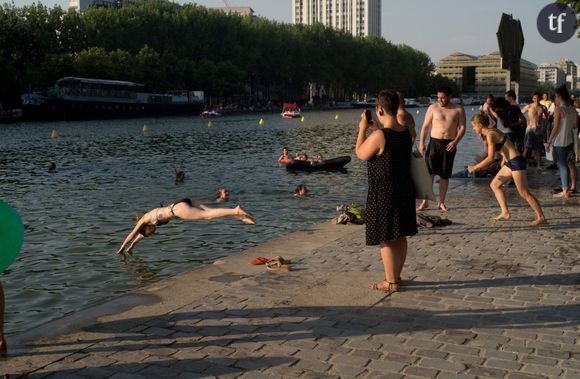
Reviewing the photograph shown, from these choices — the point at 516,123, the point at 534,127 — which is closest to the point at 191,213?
the point at 516,123

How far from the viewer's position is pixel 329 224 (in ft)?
36.8

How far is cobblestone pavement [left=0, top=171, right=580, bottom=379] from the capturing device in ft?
15.9

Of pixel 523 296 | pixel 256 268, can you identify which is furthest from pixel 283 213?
pixel 523 296

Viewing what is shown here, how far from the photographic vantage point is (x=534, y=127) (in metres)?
17.3

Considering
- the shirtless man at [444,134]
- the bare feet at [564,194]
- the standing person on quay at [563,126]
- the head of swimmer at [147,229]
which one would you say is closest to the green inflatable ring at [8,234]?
the head of swimmer at [147,229]

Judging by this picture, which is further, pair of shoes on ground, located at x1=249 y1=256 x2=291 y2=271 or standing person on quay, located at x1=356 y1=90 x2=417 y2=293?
pair of shoes on ground, located at x1=249 y1=256 x2=291 y2=271

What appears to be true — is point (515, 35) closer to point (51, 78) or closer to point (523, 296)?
point (523, 296)

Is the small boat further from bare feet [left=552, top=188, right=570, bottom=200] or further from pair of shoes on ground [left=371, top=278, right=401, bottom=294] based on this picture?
pair of shoes on ground [left=371, top=278, right=401, bottom=294]

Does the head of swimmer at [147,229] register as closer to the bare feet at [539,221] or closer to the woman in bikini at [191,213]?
the woman in bikini at [191,213]

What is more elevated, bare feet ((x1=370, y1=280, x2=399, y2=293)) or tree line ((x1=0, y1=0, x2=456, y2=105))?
tree line ((x1=0, y1=0, x2=456, y2=105))

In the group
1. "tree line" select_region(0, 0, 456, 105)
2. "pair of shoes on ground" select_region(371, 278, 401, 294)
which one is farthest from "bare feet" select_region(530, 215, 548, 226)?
"tree line" select_region(0, 0, 456, 105)

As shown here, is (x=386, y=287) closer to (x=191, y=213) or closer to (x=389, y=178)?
(x=389, y=178)

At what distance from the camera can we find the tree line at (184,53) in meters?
81.6

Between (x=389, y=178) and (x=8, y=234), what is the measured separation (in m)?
3.48
